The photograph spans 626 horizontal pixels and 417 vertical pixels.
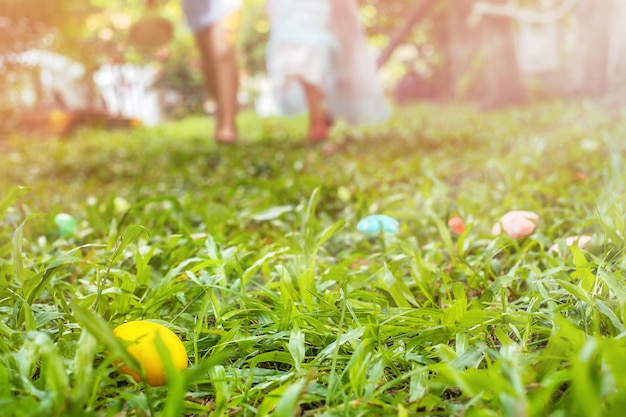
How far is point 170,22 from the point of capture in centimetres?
734

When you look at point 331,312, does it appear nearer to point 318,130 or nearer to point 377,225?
point 377,225

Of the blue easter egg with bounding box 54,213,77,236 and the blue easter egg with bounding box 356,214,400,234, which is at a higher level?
the blue easter egg with bounding box 54,213,77,236

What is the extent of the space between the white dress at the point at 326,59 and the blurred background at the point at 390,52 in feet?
2.13

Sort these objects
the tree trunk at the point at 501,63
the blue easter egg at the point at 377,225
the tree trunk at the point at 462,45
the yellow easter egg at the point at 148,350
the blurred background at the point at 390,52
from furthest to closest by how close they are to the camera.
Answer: the tree trunk at the point at 462,45 → the tree trunk at the point at 501,63 → the blurred background at the point at 390,52 → the blue easter egg at the point at 377,225 → the yellow easter egg at the point at 148,350

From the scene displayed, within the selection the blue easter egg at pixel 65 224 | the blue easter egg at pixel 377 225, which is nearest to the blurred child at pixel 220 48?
the blue easter egg at pixel 65 224

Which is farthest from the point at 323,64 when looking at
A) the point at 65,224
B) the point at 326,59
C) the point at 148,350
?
the point at 148,350

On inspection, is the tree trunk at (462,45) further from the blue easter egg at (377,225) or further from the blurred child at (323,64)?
the blue easter egg at (377,225)

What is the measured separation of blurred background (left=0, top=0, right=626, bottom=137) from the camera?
527 cm

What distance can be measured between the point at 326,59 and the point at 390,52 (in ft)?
3.85

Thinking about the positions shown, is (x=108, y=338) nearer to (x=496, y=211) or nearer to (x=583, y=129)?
(x=496, y=211)

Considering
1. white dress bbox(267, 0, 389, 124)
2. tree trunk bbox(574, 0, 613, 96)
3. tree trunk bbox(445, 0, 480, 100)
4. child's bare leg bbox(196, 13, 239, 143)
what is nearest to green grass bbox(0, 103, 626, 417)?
white dress bbox(267, 0, 389, 124)

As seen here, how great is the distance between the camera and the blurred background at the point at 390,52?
527 cm

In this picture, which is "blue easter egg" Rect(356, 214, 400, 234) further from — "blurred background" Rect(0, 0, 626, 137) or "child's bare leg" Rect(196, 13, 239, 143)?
"blurred background" Rect(0, 0, 626, 137)

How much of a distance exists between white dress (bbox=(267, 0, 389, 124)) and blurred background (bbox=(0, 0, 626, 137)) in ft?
2.13
